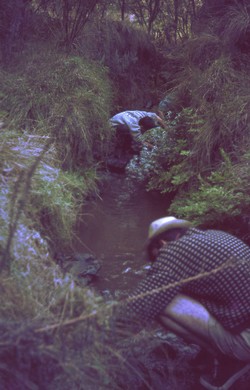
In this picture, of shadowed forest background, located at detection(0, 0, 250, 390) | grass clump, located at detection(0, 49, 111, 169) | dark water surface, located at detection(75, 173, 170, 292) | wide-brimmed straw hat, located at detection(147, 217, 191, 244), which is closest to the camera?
shadowed forest background, located at detection(0, 0, 250, 390)

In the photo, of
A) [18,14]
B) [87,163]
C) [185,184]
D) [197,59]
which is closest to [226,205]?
[185,184]

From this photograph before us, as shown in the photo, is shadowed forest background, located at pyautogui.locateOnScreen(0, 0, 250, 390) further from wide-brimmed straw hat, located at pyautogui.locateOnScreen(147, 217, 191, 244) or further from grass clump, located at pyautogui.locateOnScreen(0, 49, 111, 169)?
wide-brimmed straw hat, located at pyautogui.locateOnScreen(147, 217, 191, 244)

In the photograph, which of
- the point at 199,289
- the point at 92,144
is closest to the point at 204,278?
the point at 199,289

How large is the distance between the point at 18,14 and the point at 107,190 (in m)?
3.20

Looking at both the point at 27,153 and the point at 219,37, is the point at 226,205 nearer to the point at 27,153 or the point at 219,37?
the point at 27,153

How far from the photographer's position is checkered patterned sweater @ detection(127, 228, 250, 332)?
3117 millimetres

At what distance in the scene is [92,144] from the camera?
23.8 ft

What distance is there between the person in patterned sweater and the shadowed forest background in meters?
0.22

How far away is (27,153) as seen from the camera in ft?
14.7

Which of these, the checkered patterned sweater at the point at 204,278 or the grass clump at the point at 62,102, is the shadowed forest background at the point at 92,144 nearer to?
the grass clump at the point at 62,102

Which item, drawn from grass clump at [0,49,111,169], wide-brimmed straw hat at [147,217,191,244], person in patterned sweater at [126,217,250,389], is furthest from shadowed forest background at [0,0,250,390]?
wide-brimmed straw hat at [147,217,191,244]

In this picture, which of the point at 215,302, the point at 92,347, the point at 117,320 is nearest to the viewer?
the point at 92,347

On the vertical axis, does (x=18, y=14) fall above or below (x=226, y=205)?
above

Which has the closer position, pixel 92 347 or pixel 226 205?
pixel 92 347
